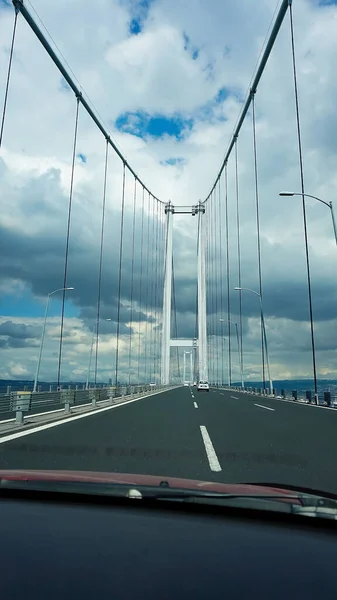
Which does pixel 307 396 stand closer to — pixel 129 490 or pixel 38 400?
pixel 38 400

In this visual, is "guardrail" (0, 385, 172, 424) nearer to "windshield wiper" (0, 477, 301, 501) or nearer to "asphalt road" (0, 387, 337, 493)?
"asphalt road" (0, 387, 337, 493)

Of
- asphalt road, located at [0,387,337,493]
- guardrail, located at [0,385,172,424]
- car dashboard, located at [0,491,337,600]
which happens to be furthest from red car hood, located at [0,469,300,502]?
guardrail, located at [0,385,172,424]

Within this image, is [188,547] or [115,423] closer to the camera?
[188,547]

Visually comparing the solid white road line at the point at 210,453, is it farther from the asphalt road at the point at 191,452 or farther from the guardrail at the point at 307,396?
the guardrail at the point at 307,396

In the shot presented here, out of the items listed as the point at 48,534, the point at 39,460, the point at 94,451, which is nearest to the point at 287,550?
the point at 48,534

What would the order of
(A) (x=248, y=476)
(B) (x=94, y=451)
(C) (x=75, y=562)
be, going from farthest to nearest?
1. (B) (x=94, y=451)
2. (A) (x=248, y=476)
3. (C) (x=75, y=562)

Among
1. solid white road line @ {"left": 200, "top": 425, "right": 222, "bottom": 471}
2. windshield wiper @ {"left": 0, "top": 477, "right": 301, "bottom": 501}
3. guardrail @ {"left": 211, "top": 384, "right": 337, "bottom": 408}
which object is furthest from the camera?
guardrail @ {"left": 211, "top": 384, "right": 337, "bottom": 408}

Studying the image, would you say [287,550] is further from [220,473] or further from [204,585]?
[220,473]

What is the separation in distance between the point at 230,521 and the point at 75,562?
90cm

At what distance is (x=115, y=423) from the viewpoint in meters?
11.9

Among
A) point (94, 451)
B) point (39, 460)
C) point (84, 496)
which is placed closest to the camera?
point (84, 496)

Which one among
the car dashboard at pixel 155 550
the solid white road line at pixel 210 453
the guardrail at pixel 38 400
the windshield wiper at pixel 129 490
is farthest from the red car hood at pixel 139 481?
the guardrail at pixel 38 400

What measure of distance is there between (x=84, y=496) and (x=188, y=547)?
883 mm

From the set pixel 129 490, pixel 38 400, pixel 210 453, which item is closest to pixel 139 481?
pixel 129 490
